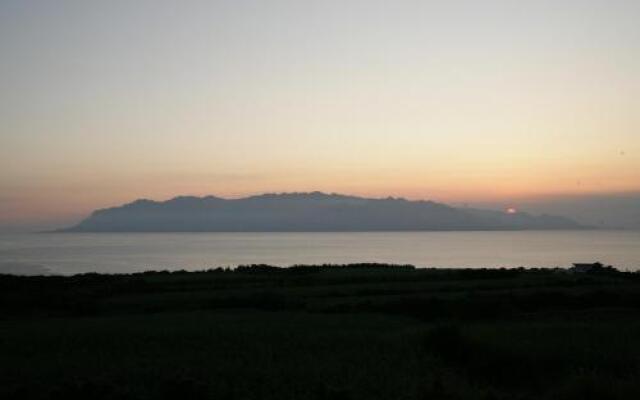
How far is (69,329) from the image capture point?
72.5 feet

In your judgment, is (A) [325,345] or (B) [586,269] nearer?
(A) [325,345]


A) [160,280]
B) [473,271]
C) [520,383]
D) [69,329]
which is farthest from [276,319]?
[473,271]

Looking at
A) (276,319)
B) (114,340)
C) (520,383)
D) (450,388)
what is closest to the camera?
(450,388)

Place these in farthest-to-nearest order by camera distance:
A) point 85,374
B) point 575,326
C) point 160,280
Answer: point 160,280
point 575,326
point 85,374

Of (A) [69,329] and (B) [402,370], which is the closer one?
(B) [402,370]

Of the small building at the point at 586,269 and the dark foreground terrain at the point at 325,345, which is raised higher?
the small building at the point at 586,269

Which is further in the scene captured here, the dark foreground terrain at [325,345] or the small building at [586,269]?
the small building at [586,269]

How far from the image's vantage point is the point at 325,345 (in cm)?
1934

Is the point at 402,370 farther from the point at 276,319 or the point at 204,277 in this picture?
the point at 204,277

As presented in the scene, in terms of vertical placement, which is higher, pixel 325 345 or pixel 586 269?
pixel 586 269

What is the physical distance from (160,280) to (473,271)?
786 inches

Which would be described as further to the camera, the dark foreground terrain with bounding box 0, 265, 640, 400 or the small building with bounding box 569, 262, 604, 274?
the small building with bounding box 569, 262, 604, 274

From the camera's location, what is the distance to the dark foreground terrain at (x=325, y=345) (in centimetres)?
1463

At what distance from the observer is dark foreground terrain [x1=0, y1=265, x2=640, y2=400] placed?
48.0 feet
